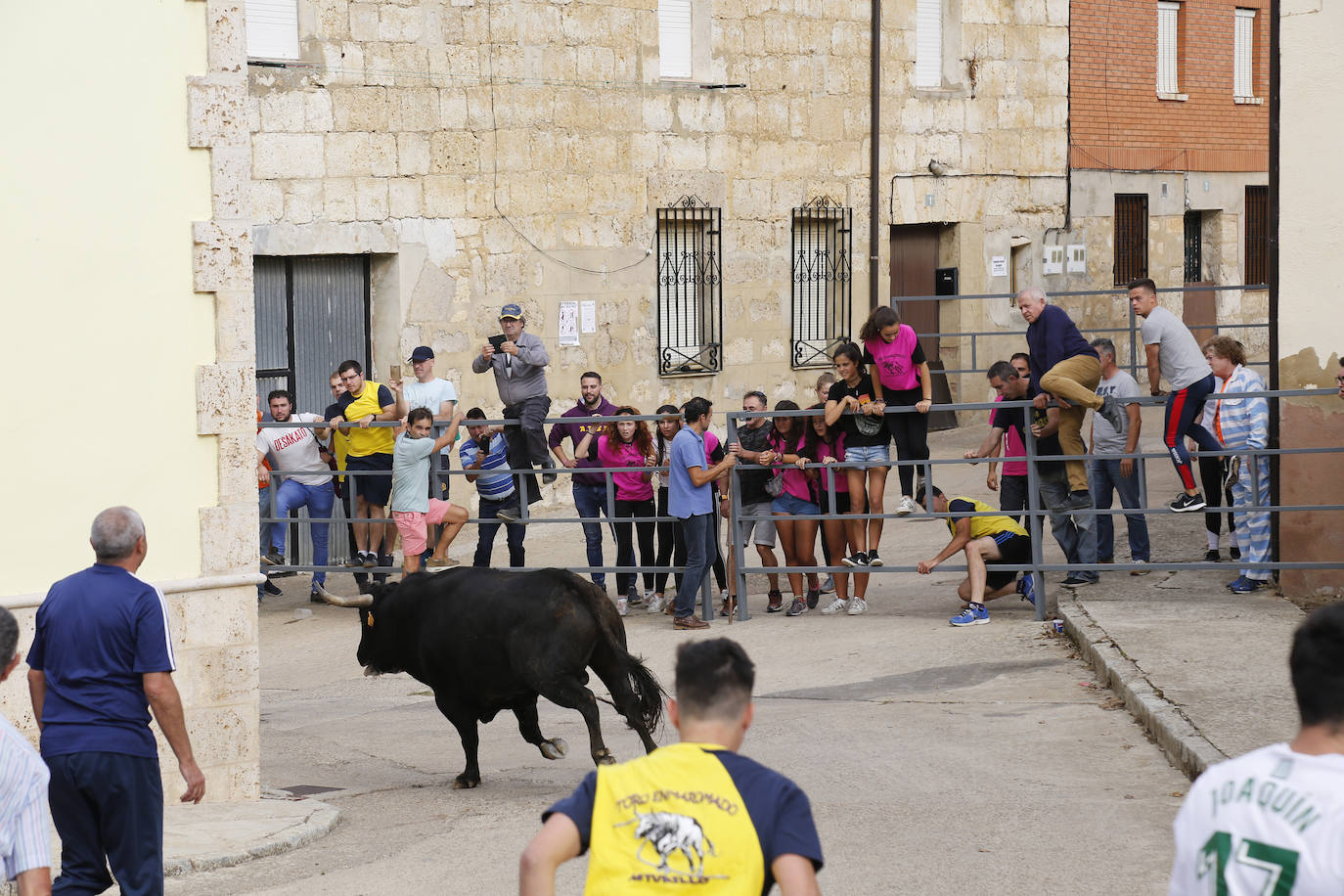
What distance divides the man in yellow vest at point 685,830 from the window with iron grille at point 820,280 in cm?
1705

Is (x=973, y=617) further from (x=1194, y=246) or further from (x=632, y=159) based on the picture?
(x=1194, y=246)

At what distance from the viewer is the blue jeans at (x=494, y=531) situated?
13391 mm

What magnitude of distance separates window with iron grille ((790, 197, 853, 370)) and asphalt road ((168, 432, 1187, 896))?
25.4 feet

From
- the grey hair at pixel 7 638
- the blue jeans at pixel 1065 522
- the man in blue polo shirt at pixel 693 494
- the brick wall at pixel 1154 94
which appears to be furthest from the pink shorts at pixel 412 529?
the brick wall at pixel 1154 94

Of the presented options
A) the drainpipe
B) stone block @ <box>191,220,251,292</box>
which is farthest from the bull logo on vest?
the drainpipe

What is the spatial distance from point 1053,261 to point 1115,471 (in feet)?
37.9

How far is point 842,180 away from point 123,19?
1361 cm

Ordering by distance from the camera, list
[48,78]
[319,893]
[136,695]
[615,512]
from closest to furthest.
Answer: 1. [136,695]
2. [319,893]
3. [48,78]
4. [615,512]

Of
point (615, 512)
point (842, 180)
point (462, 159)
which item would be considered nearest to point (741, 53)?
point (842, 180)

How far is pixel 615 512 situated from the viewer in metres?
13.0

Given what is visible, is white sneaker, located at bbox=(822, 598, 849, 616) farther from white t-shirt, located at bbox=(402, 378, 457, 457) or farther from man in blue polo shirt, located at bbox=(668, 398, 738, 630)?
white t-shirt, located at bbox=(402, 378, 457, 457)

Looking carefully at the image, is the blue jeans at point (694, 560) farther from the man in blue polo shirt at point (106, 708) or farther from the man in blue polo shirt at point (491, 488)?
the man in blue polo shirt at point (106, 708)

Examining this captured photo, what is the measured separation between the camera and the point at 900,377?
12.0 m

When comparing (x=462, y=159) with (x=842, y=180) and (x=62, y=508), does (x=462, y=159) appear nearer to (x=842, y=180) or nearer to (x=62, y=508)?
(x=842, y=180)
